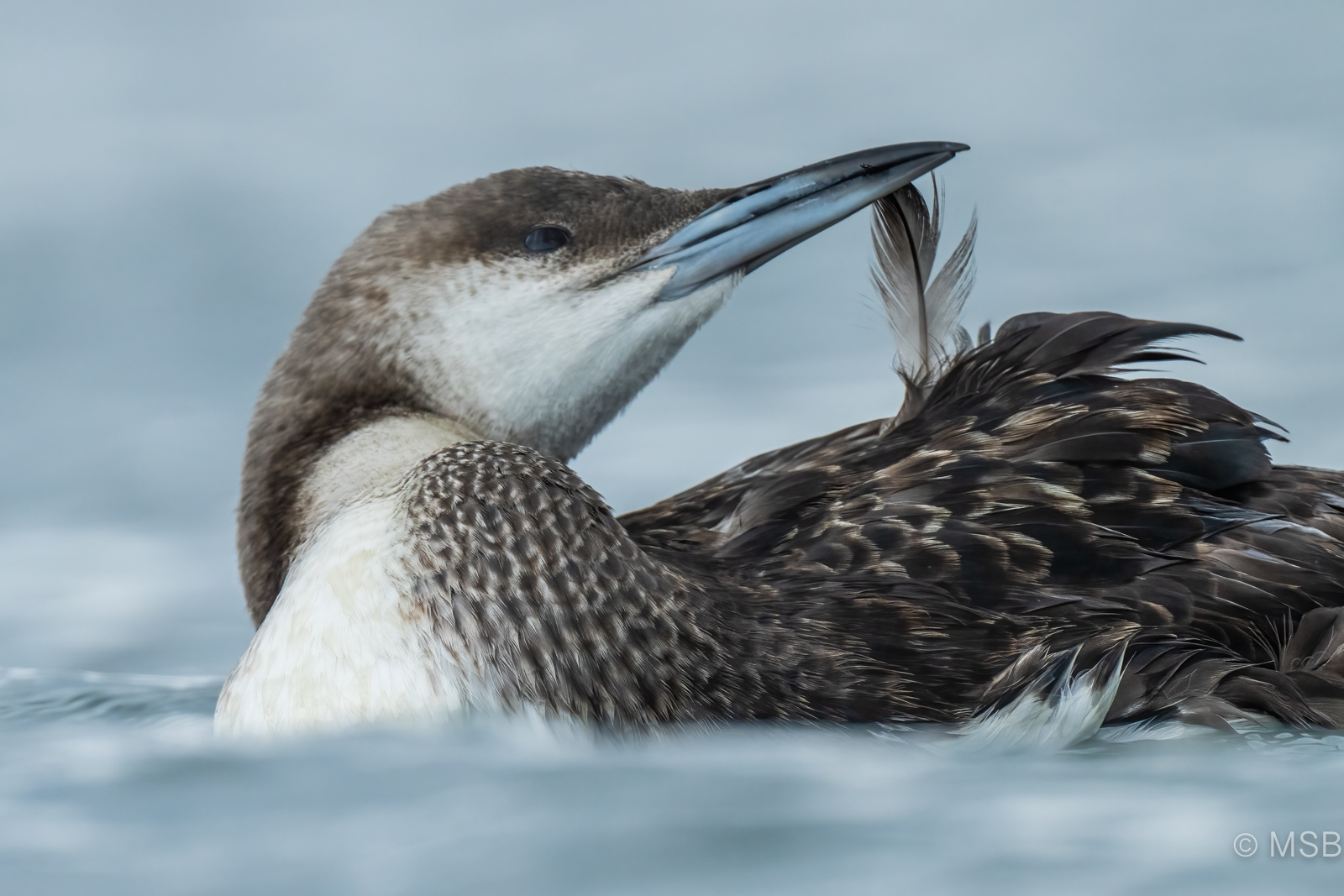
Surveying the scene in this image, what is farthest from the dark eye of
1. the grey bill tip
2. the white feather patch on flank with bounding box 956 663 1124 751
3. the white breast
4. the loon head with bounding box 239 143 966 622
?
the white feather patch on flank with bounding box 956 663 1124 751

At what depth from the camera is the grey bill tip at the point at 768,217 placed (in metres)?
4.20

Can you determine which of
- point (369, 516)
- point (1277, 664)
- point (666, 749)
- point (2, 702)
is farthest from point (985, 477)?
point (2, 702)

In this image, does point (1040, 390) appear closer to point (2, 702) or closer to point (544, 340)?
point (544, 340)

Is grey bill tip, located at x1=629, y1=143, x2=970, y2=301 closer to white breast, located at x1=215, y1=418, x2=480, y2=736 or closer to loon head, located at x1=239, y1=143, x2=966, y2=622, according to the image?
loon head, located at x1=239, y1=143, x2=966, y2=622

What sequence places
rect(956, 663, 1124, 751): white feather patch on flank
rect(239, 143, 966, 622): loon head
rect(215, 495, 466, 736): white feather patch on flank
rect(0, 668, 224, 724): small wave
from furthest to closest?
rect(0, 668, 224, 724): small wave → rect(239, 143, 966, 622): loon head → rect(956, 663, 1124, 751): white feather patch on flank → rect(215, 495, 466, 736): white feather patch on flank

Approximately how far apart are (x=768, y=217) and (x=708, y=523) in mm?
776

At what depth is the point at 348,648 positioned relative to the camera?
357 centimetres

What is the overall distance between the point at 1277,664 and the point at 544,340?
1.81 m

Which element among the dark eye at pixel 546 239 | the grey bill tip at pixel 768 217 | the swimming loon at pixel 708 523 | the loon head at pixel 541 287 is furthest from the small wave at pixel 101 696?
the grey bill tip at pixel 768 217

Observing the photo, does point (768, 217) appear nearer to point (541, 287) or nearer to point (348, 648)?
point (541, 287)

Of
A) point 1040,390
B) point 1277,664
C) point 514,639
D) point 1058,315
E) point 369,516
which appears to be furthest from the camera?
point 1058,315

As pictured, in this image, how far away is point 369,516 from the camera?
3.75 meters

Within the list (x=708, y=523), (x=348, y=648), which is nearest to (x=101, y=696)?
(x=348, y=648)

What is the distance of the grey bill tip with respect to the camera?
13.8 feet
